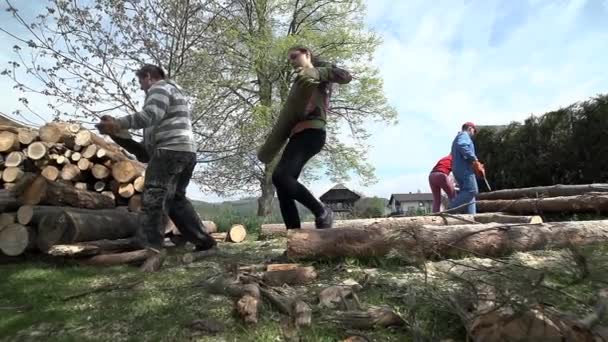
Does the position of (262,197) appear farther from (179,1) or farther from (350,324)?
(350,324)

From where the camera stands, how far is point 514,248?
11.3 feet

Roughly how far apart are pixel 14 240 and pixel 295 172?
274cm

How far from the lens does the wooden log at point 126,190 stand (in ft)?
20.1

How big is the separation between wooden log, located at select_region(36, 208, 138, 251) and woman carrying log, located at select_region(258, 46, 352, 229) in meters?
2.05

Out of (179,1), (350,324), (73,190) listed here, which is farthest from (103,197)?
(179,1)

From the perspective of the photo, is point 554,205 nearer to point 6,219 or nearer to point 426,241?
point 426,241

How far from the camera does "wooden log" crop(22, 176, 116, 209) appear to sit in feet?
15.5

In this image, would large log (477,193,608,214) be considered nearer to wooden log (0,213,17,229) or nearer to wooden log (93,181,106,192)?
wooden log (93,181,106,192)

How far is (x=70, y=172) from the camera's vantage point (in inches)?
237

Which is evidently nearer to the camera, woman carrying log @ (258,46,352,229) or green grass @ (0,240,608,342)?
green grass @ (0,240,608,342)

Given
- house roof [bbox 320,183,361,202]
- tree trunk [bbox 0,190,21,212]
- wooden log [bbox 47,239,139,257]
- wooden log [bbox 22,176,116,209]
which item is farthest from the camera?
house roof [bbox 320,183,361,202]

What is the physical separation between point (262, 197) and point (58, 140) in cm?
1333

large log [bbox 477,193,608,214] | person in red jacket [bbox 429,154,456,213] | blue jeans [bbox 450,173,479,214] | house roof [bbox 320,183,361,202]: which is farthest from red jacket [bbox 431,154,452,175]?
house roof [bbox 320,183,361,202]

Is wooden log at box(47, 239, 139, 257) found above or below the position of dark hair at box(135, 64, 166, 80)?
below
